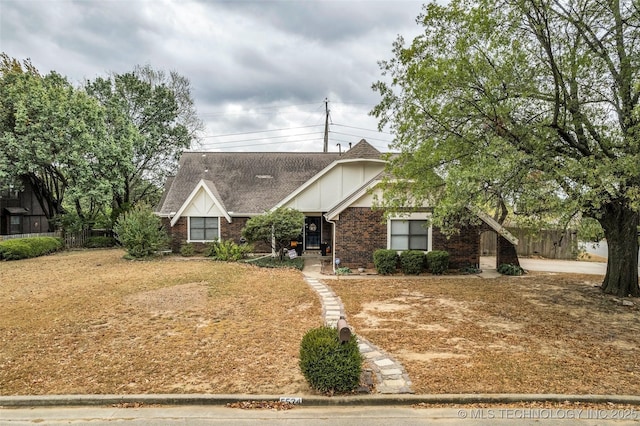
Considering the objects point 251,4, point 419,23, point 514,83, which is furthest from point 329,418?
point 251,4

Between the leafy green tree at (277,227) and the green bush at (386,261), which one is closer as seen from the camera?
the green bush at (386,261)

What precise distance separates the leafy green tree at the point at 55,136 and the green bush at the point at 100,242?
1.80m

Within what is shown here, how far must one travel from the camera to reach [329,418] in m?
4.41

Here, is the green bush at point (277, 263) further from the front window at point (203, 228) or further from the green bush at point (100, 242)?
the green bush at point (100, 242)

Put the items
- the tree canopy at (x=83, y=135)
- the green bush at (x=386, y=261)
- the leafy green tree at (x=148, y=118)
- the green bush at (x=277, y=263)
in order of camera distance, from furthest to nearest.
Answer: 1. the leafy green tree at (x=148, y=118)
2. the tree canopy at (x=83, y=135)
3. the green bush at (x=277, y=263)
4. the green bush at (x=386, y=261)

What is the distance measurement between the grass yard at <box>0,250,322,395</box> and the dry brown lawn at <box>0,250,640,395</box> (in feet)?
0.11

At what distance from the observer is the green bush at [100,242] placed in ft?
80.1

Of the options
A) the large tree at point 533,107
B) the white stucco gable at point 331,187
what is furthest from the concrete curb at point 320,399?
the white stucco gable at point 331,187

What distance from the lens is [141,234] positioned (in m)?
17.8

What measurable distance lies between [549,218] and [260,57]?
44.9ft

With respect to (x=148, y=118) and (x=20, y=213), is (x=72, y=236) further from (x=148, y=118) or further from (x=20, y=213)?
(x=148, y=118)

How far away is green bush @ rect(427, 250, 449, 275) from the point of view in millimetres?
14250

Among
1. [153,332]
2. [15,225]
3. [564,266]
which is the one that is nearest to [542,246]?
[564,266]

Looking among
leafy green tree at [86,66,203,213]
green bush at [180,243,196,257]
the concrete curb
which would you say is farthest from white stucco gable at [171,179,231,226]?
the concrete curb
